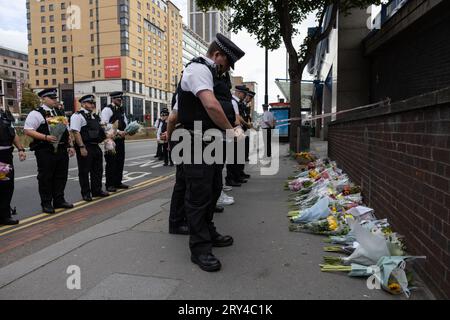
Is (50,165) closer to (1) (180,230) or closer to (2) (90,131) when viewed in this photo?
(2) (90,131)

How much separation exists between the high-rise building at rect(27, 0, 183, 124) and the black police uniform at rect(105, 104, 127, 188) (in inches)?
2816

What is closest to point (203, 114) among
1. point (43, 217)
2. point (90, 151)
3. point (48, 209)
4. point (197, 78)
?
point (197, 78)

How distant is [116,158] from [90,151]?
91 centimetres

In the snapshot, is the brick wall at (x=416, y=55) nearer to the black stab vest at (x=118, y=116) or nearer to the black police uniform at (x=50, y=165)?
the black stab vest at (x=118, y=116)

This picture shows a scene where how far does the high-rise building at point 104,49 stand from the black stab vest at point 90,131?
7241 cm

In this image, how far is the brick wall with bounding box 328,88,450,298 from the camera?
2594mm

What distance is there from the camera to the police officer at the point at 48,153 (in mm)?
5652

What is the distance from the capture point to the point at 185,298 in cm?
279

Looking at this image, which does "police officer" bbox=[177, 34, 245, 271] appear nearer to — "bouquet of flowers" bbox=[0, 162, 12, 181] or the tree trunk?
"bouquet of flowers" bbox=[0, 162, 12, 181]

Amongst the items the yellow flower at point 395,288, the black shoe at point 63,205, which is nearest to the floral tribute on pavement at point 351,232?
the yellow flower at point 395,288

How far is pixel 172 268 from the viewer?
11.0 feet

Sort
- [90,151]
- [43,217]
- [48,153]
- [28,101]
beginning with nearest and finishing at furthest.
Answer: [43,217] < [48,153] < [90,151] < [28,101]

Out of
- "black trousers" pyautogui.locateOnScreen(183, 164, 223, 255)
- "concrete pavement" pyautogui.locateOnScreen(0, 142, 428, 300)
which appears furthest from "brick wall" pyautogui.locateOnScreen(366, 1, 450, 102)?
"black trousers" pyautogui.locateOnScreen(183, 164, 223, 255)
